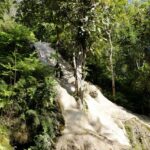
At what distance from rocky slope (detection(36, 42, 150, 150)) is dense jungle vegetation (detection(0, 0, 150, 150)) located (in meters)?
0.79

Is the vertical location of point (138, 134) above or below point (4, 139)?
below

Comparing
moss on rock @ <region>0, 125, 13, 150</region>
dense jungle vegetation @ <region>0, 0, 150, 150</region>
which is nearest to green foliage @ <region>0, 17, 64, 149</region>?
dense jungle vegetation @ <region>0, 0, 150, 150</region>

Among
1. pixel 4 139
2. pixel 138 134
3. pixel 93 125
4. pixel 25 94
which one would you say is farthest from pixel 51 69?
pixel 138 134

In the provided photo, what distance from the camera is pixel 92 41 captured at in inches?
719

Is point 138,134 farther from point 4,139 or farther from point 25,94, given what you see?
point 4,139

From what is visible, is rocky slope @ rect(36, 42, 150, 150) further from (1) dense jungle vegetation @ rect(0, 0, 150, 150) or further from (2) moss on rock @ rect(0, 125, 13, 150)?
(2) moss on rock @ rect(0, 125, 13, 150)

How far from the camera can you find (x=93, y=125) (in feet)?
55.1

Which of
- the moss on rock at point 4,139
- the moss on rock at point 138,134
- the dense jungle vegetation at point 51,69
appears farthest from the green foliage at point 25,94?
the moss on rock at point 138,134

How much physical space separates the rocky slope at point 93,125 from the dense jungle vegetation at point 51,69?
789 mm

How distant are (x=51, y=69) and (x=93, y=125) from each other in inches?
136

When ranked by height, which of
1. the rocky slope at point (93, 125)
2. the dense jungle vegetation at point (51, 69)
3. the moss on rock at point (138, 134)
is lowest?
the moss on rock at point (138, 134)

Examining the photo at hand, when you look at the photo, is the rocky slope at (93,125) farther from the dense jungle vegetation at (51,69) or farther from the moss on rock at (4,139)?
the moss on rock at (4,139)

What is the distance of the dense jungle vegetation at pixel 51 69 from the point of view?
45.0 ft

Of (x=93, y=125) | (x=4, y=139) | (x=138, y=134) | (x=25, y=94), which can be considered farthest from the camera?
(x=138, y=134)
